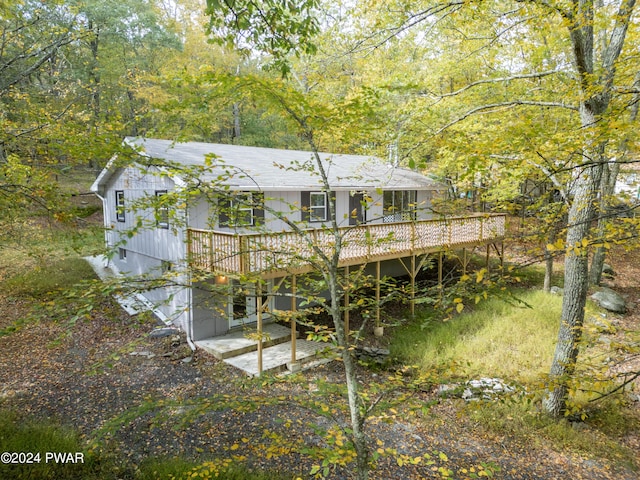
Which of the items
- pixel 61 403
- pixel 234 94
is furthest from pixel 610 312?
pixel 61 403

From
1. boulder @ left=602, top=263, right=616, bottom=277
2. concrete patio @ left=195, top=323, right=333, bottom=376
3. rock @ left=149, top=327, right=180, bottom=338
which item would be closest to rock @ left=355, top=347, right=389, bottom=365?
concrete patio @ left=195, top=323, right=333, bottom=376

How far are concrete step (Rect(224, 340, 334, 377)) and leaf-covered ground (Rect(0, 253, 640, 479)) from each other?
0.36 metres

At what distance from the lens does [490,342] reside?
11195 millimetres

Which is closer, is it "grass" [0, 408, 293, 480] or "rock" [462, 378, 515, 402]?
"rock" [462, 378, 515, 402]

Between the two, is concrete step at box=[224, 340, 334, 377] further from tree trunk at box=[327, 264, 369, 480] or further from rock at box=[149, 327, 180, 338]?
tree trunk at box=[327, 264, 369, 480]

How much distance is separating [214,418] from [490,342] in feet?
26.2

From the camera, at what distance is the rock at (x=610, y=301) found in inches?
550

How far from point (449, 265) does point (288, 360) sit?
1153 cm

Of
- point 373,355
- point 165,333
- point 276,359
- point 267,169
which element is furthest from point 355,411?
point 267,169

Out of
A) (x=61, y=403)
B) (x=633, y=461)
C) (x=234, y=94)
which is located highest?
(x=234, y=94)

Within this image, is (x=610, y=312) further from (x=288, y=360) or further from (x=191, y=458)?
(x=191, y=458)

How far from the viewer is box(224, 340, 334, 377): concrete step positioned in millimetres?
10094

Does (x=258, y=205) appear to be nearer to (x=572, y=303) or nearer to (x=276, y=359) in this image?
(x=572, y=303)

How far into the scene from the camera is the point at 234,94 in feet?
12.5
